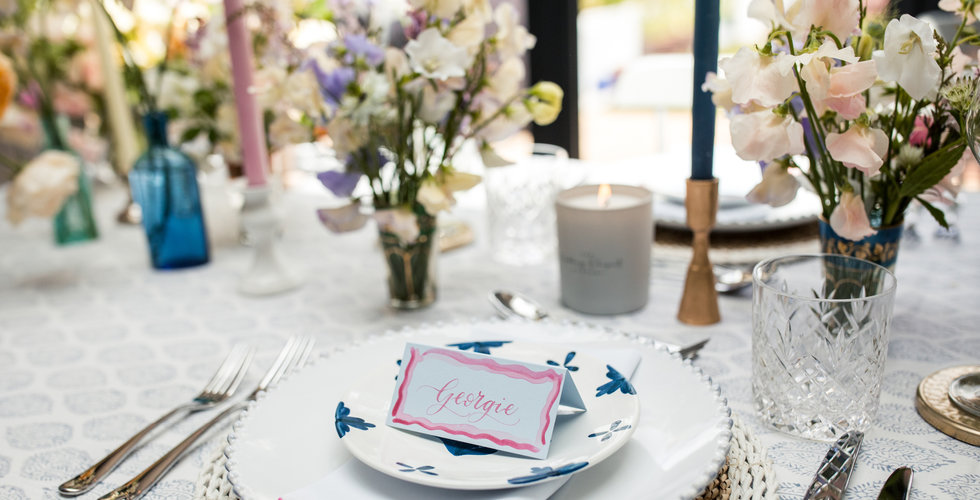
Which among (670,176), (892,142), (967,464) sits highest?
(892,142)

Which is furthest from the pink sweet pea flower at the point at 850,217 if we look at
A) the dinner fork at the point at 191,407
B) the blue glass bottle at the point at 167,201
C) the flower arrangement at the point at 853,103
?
the blue glass bottle at the point at 167,201

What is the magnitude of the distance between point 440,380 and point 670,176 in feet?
2.47

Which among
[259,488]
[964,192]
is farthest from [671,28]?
[259,488]

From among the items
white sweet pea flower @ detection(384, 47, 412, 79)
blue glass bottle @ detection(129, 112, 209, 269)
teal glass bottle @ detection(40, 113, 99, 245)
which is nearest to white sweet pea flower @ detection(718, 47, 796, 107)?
white sweet pea flower @ detection(384, 47, 412, 79)

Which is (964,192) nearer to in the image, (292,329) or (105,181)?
(292,329)

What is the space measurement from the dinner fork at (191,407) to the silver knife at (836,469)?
20.5 inches

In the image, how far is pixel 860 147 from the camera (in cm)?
57

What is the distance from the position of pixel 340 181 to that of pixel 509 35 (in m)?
0.25

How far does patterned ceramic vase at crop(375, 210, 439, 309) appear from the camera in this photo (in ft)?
2.91

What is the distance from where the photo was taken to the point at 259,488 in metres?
0.48

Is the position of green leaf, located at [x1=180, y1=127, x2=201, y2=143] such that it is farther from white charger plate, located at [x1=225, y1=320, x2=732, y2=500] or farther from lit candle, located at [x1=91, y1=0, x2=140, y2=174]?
white charger plate, located at [x1=225, y1=320, x2=732, y2=500]

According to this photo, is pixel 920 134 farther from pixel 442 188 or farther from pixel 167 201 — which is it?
pixel 167 201

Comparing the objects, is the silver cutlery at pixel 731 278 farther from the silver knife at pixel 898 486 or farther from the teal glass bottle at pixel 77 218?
the teal glass bottle at pixel 77 218

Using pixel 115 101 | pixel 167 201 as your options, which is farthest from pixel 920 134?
pixel 115 101
